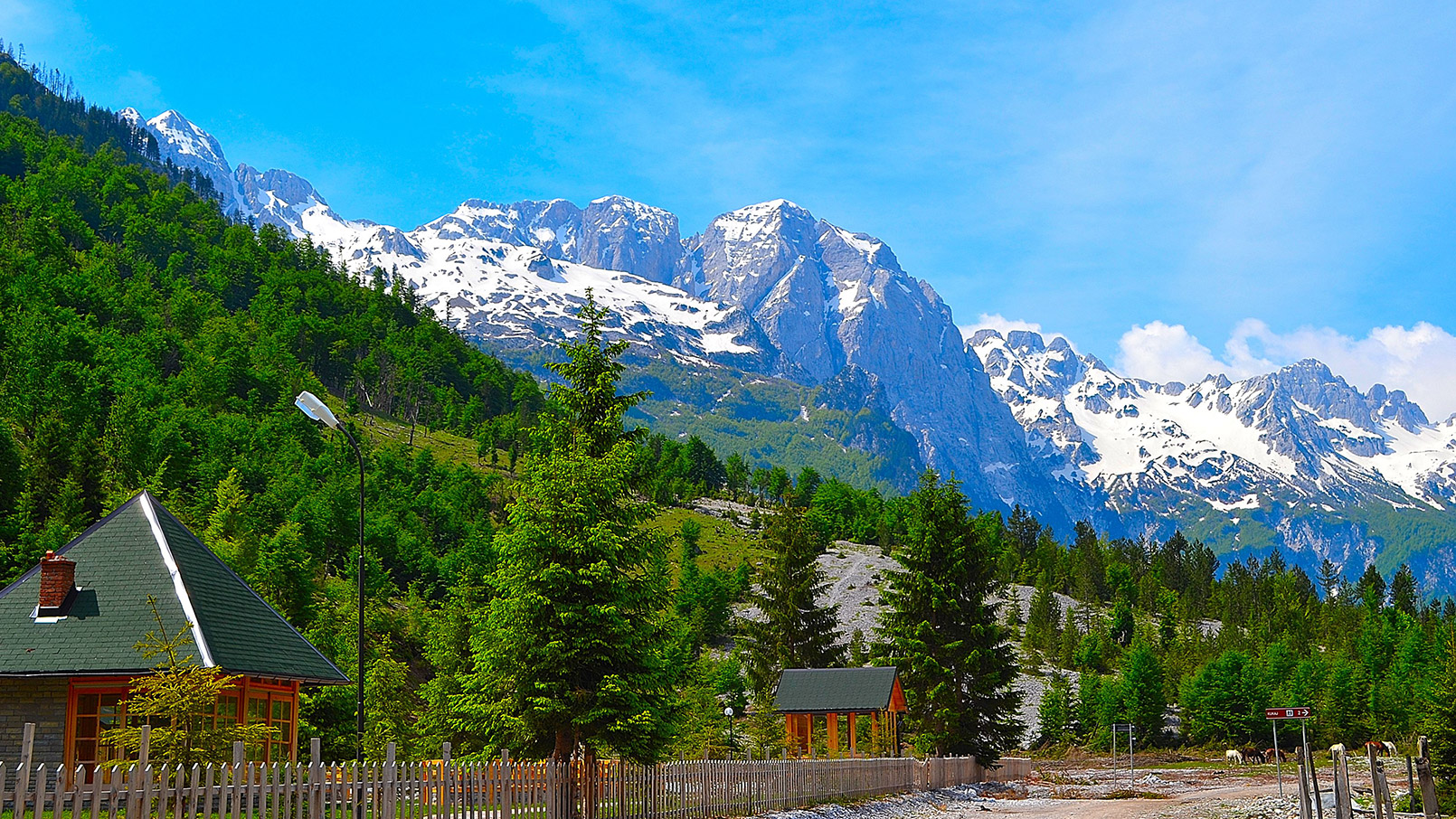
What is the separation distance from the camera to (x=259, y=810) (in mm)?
15148

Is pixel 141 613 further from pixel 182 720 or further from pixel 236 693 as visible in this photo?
pixel 182 720

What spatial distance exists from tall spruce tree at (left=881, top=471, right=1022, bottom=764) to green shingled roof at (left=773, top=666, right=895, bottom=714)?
1930 millimetres

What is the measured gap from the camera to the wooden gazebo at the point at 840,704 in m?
54.9

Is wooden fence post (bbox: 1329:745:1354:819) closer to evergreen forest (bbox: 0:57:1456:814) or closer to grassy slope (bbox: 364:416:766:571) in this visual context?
evergreen forest (bbox: 0:57:1456:814)

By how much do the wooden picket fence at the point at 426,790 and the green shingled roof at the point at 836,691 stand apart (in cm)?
1740

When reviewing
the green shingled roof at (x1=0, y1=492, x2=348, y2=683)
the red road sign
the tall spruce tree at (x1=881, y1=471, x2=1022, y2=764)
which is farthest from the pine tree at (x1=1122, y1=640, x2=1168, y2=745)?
the green shingled roof at (x1=0, y1=492, x2=348, y2=683)

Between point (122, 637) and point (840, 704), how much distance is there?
36.8m

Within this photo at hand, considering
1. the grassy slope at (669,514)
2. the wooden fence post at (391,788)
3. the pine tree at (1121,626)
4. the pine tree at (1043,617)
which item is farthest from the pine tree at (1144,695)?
the wooden fence post at (391,788)

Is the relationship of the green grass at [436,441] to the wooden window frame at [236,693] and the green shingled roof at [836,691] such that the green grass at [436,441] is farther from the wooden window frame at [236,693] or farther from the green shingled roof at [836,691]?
the wooden window frame at [236,693]

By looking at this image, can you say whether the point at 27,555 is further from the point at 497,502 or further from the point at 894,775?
the point at 497,502

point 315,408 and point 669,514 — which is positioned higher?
point 669,514

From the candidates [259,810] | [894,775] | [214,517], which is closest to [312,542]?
[214,517]

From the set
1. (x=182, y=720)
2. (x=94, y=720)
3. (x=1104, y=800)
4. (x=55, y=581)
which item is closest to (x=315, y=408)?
(x=182, y=720)

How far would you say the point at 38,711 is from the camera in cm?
2452
